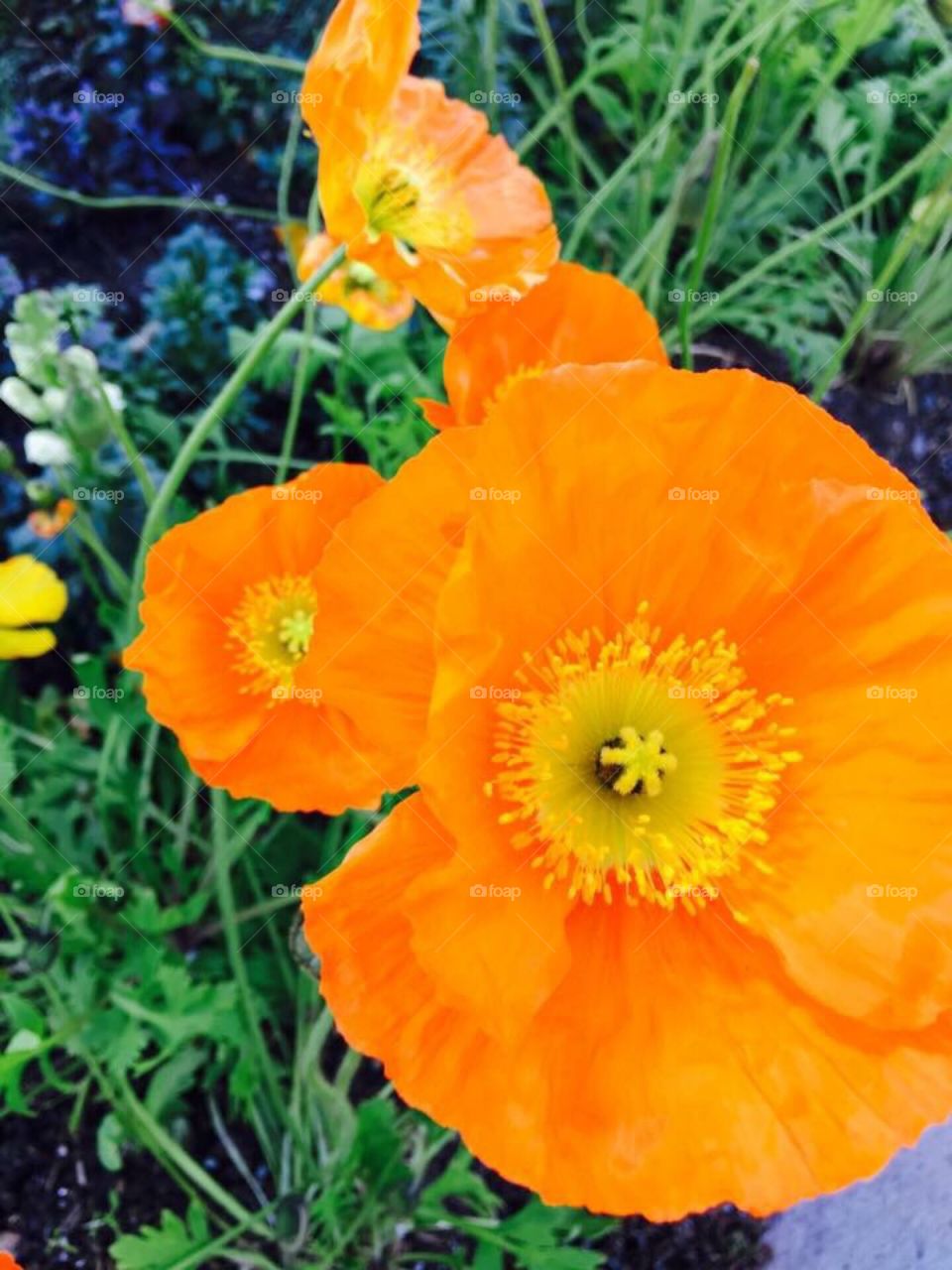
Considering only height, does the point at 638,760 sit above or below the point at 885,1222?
above

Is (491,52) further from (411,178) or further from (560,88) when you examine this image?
(411,178)

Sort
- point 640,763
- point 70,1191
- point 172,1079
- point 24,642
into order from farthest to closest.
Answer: point 70,1191, point 172,1079, point 24,642, point 640,763

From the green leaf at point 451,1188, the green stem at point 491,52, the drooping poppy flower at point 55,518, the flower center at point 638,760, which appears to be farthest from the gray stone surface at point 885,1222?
the green stem at point 491,52

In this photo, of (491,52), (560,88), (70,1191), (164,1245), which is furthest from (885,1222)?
(491,52)

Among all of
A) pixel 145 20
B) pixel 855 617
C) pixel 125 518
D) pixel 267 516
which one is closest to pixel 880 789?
pixel 855 617

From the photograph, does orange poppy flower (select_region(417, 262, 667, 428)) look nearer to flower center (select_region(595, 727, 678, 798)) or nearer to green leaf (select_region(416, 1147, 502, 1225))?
flower center (select_region(595, 727, 678, 798))

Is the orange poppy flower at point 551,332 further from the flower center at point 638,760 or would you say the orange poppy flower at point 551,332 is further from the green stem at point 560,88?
the green stem at point 560,88

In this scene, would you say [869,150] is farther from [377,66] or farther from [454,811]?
[454,811]
